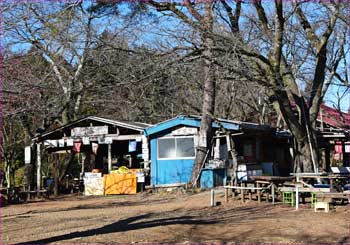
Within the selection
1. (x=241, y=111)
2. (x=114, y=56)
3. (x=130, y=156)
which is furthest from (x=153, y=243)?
(x=241, y=111)

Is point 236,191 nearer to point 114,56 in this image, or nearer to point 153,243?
point 114,56

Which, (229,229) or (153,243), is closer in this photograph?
(153,243)

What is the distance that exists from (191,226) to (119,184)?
1142cm

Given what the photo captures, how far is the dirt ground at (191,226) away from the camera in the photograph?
884 cm

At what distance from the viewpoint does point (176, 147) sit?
21.6 m

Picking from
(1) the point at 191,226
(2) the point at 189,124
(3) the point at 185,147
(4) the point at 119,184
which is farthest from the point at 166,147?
(1) the point at 191,226

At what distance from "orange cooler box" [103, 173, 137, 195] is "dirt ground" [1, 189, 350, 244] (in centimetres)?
644

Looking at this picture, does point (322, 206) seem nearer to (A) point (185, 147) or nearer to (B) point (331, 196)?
(B) point (331, 196)

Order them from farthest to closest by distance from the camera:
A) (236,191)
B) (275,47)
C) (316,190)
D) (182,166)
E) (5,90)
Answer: (182,166) → (236,191) → (275,47) → (316,190) → (5,90)

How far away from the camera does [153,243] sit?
27.3 feet

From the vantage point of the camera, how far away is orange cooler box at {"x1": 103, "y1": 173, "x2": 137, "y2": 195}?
834 inches

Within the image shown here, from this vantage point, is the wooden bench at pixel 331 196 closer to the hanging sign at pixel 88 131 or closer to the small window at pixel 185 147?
the small window at pixel 185 147

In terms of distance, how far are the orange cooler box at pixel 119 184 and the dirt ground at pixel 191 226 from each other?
21.1ft

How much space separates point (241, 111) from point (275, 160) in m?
7.98
